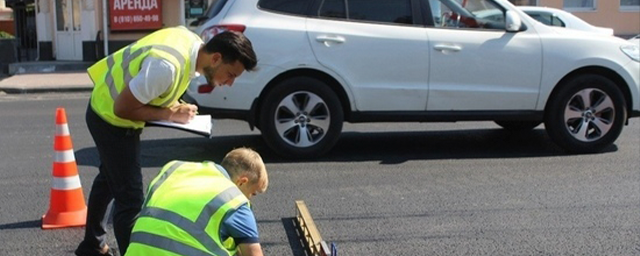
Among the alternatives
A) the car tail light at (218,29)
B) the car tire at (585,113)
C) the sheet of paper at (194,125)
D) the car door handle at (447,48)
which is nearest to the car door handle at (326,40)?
the car tail light at (218,29)

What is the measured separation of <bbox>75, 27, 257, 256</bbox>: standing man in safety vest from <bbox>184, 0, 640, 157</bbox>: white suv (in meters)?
3.11

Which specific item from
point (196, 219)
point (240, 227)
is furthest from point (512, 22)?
point (196, 219)

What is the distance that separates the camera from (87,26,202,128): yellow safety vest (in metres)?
3.62

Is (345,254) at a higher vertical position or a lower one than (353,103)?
lower

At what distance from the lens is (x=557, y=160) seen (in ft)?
24.3

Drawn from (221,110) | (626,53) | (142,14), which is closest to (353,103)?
(221,110)

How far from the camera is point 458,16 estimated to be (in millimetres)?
7434

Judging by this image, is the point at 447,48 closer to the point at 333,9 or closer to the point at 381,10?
the point at 381,10

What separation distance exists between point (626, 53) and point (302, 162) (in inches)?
134

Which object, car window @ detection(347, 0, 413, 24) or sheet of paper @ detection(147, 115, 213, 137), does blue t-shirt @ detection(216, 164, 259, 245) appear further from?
car window @ detection(347, 0, 413, 24)

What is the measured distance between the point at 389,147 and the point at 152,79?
16.0ft

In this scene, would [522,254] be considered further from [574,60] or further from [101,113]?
[574,60]

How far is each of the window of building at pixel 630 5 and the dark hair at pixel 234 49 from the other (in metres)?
24.2

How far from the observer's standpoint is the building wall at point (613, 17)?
2487 cm
